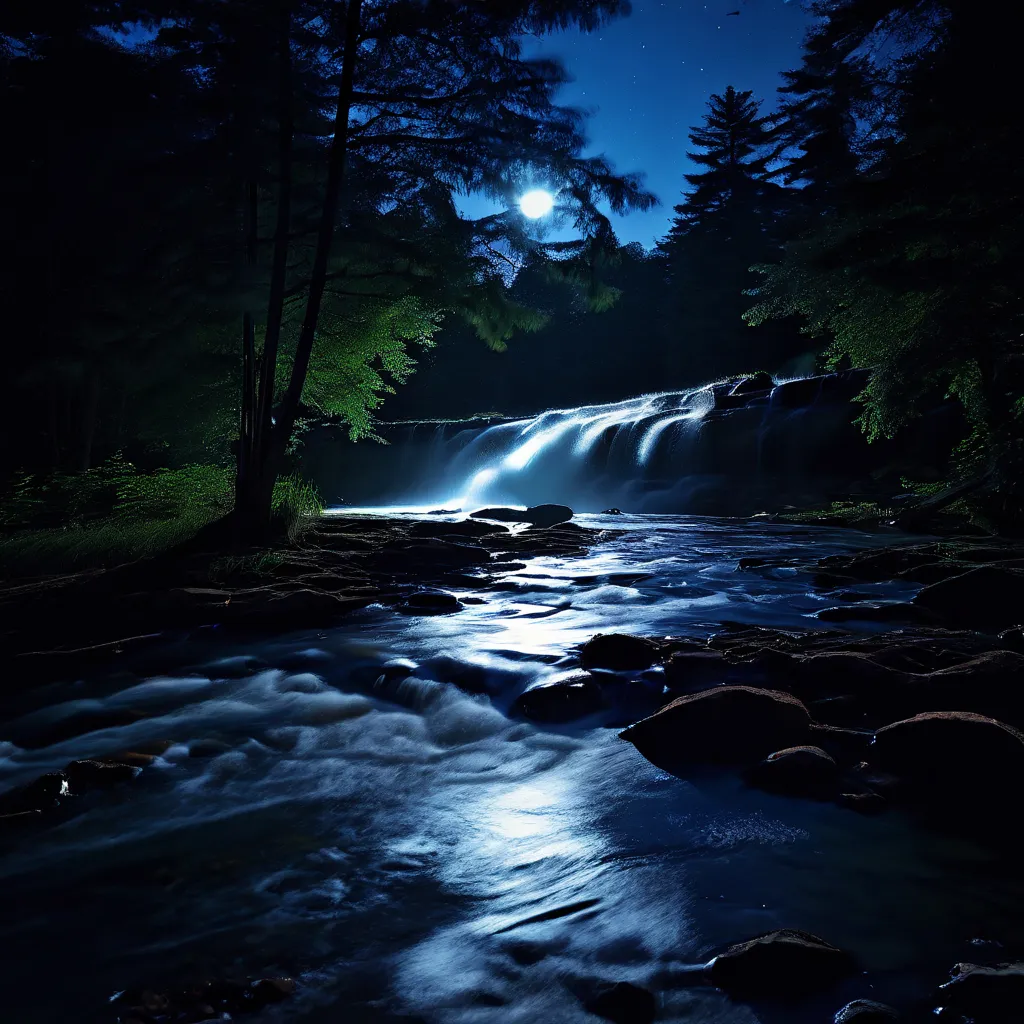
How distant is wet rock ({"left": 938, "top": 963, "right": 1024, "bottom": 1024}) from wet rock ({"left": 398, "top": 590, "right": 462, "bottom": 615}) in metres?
5.19

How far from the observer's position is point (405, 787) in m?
3.11

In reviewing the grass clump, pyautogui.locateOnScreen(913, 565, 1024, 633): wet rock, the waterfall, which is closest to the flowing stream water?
pyautogui.locateOnScreen(913, 565, 1024, 633): wet rock

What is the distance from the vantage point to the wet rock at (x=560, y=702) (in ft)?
12.6

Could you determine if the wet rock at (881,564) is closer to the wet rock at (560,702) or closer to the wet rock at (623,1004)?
the wet rock at (560,702)

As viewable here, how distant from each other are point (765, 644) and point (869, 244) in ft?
21.8

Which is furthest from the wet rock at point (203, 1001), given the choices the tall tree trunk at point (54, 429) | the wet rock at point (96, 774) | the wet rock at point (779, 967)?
the tall tree trunk at point (54, 429)

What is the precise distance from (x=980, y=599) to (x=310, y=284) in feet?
25.9

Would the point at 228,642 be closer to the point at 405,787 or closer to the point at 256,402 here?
the point at 405,787

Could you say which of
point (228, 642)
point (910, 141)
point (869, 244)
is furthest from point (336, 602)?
point (910, 141)

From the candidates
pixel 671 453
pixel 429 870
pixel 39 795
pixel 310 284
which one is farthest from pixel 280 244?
pixel 671 453

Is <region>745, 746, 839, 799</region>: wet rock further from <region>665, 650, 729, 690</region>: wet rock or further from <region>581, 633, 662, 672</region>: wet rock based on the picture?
<region>581, 633, 662, 672</region>: wet rock

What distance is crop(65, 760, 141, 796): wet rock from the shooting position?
3.03m

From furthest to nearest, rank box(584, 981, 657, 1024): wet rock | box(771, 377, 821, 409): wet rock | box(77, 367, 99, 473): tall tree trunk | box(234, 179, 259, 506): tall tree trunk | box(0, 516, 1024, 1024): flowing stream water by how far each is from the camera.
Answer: box(771, 377, 821, 409): wet rock < box(77, 367, 99, 473): tall tree trunk < box(234, 179, 259, 506): tall tree trunk < box(0, 516, 1024, 1024): flowing stream water < box(584, 981, 657, 1024): wet rock

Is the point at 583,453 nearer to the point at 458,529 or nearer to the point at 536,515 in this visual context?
the point at 536,515
